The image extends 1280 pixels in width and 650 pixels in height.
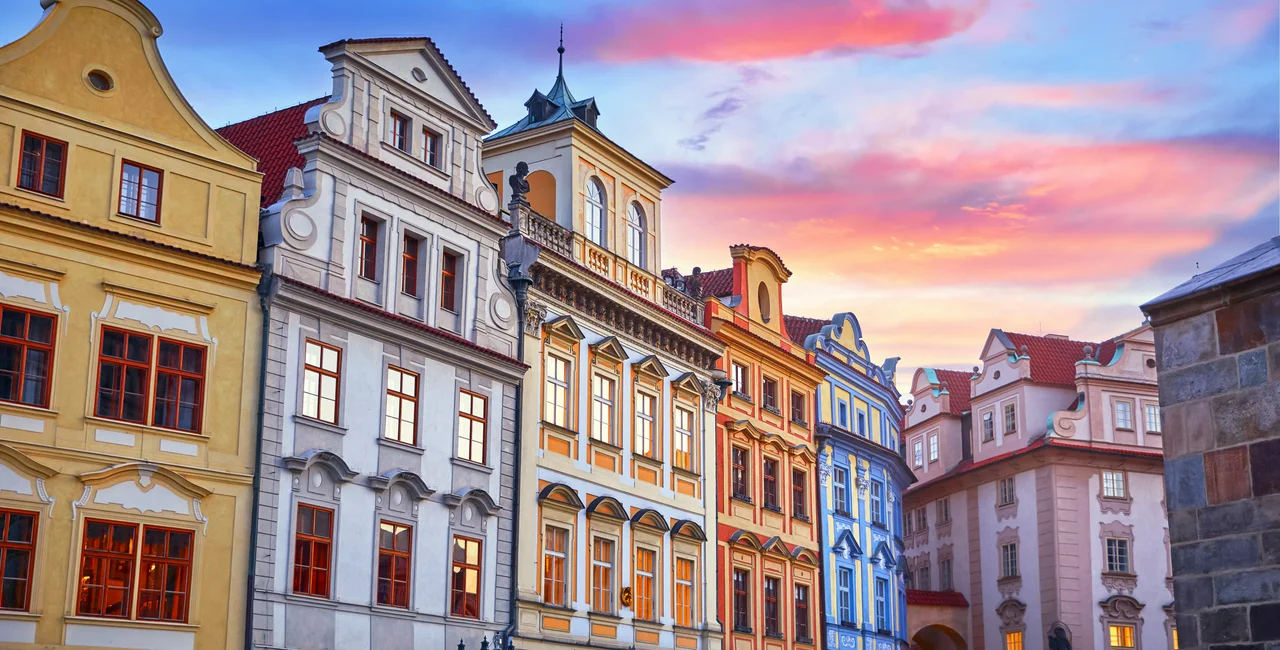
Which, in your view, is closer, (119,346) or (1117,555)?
(119,346)

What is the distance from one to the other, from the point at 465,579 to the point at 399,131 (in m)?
9.54

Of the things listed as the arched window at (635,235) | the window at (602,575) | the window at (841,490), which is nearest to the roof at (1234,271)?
the window at (602,575)

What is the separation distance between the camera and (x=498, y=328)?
34.7m

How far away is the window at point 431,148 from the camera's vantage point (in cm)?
3366

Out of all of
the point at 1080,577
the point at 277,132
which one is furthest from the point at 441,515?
the point at 1080,577

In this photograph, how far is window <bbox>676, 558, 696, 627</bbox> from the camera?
4062 centimetres

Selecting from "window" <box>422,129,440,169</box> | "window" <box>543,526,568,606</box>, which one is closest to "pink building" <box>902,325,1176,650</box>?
"window" <box>543,526,568,606</box>

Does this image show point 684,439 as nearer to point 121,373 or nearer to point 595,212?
point 595,212

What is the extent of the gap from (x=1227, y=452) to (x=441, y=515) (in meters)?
19.3

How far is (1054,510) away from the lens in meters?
61.5

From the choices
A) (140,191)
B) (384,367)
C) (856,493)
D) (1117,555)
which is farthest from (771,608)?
(140,191)

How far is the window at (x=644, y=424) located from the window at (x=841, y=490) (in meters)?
12.2

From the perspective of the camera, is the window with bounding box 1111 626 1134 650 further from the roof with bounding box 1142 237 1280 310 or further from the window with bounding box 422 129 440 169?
the roof with bounding box 1142 237 1280 310

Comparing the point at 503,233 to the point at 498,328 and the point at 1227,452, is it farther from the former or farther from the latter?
the point at 1227,452
